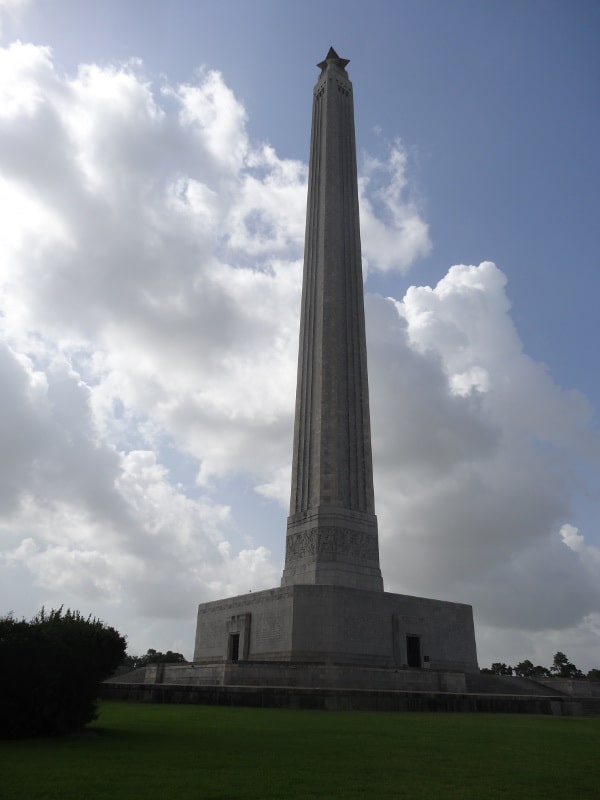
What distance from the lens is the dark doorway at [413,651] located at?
27.1 metres

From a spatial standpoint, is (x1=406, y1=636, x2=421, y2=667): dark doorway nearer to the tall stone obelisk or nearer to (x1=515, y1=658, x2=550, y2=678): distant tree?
the tall stone obelisk

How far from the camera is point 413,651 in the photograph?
89.9 feet

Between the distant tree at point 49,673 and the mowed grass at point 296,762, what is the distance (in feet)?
1.40

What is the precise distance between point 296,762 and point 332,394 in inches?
964

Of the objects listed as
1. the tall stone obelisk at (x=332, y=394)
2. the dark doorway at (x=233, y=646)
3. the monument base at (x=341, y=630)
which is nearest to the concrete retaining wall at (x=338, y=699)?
the monument base at (x=341, y=630)

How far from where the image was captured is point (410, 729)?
11.2m

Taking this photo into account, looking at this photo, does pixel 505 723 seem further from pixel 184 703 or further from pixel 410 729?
pixel 184 703

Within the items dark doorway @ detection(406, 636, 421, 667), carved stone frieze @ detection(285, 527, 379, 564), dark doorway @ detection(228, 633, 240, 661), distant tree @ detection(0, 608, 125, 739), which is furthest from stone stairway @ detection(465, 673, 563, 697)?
distant tree @ detection(0, 608, 125, 739)

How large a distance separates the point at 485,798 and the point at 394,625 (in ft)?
72.9

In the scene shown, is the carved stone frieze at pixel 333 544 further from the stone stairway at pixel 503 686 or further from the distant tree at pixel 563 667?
the distant tree at pixel 563 667

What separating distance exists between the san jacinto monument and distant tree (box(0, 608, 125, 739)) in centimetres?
1243

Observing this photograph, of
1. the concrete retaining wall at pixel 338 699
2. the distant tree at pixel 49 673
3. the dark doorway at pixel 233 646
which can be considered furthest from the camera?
the dark doorway at pixel 233 646

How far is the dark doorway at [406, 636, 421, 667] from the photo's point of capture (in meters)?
27.1

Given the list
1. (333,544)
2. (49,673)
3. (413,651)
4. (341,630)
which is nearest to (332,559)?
(333,544)
